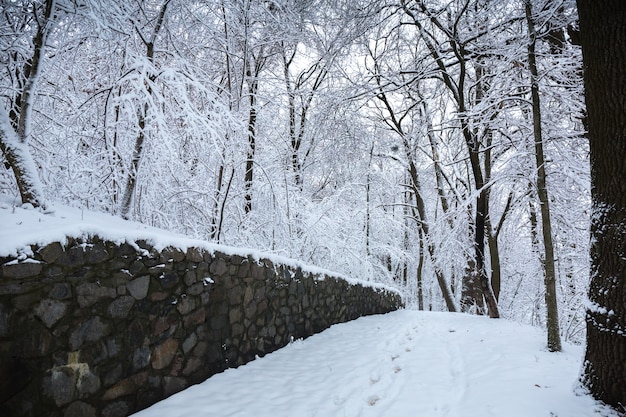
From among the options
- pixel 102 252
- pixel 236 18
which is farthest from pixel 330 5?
pixel 102 252

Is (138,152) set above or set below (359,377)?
above

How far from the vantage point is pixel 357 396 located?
121 inches

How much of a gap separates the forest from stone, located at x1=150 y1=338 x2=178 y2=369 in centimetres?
136

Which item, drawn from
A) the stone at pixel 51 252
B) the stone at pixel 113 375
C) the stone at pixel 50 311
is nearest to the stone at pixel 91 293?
the stone at pixel 50 311

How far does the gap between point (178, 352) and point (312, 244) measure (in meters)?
5.12

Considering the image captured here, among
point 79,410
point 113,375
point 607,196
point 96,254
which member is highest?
point 607,196

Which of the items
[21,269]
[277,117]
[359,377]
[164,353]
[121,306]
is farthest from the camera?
[277,117]

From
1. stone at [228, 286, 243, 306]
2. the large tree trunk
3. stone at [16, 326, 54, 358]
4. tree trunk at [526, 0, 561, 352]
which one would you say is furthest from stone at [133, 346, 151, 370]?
tree trunk at [526, 0, 561, 352]

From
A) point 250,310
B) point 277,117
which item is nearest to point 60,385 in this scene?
point 250,310

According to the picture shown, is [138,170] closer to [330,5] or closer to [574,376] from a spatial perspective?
[330,5]

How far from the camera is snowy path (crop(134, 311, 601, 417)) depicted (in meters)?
2.67

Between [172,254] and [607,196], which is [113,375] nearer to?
[172,254]

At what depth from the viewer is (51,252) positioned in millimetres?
1992

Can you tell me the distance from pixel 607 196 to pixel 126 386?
3554mm
